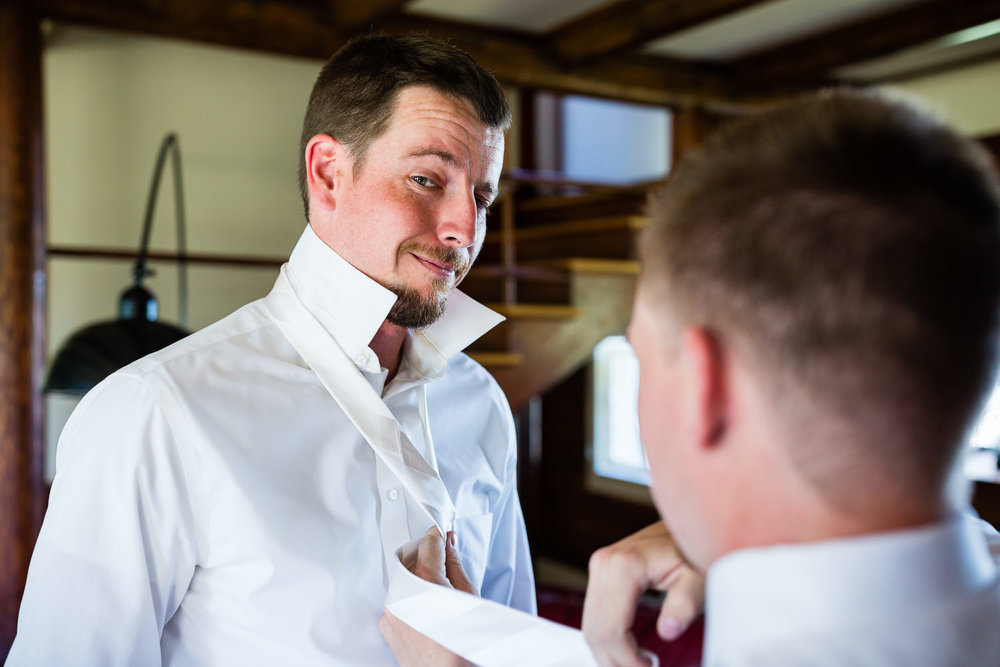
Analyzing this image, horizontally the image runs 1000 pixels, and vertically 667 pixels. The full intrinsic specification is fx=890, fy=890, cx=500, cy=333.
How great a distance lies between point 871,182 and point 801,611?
0.26 metres

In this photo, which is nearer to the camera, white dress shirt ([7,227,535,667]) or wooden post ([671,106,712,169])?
white dress shirt ([7,227,535,667])

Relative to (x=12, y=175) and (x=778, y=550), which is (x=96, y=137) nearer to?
(x=12, y=175)

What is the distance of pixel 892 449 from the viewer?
0.52m

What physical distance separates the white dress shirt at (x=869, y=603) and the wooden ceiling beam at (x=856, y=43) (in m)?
4.55

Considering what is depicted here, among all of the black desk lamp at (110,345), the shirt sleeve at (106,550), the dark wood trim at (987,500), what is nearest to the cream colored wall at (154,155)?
the black desk lamp at (110,345)

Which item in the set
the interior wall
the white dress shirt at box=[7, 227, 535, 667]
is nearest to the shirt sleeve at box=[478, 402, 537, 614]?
the white dress shirt at box=[7, 227, 535, 667]

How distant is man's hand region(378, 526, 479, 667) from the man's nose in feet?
1.34

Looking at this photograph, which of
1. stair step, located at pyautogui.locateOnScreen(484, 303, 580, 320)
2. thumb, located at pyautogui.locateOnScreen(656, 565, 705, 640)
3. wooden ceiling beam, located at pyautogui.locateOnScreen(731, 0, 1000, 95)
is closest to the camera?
thumb, located at pyautogui.locateOnScreen(656, 565, 705, 640)

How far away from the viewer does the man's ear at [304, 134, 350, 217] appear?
123 cm

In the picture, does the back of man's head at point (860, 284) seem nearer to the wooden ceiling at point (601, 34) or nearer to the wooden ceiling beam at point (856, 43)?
the wooden ceiling at point (601, 34)

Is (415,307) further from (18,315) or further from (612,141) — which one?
(612,141)

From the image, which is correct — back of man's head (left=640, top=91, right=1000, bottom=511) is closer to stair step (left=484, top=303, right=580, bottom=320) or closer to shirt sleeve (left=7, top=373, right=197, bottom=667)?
shirt sleeve (left=7, top=373, right=197, bottom=667)

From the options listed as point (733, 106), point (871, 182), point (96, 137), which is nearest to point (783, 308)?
point (871, 182)

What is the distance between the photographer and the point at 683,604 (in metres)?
0.65
